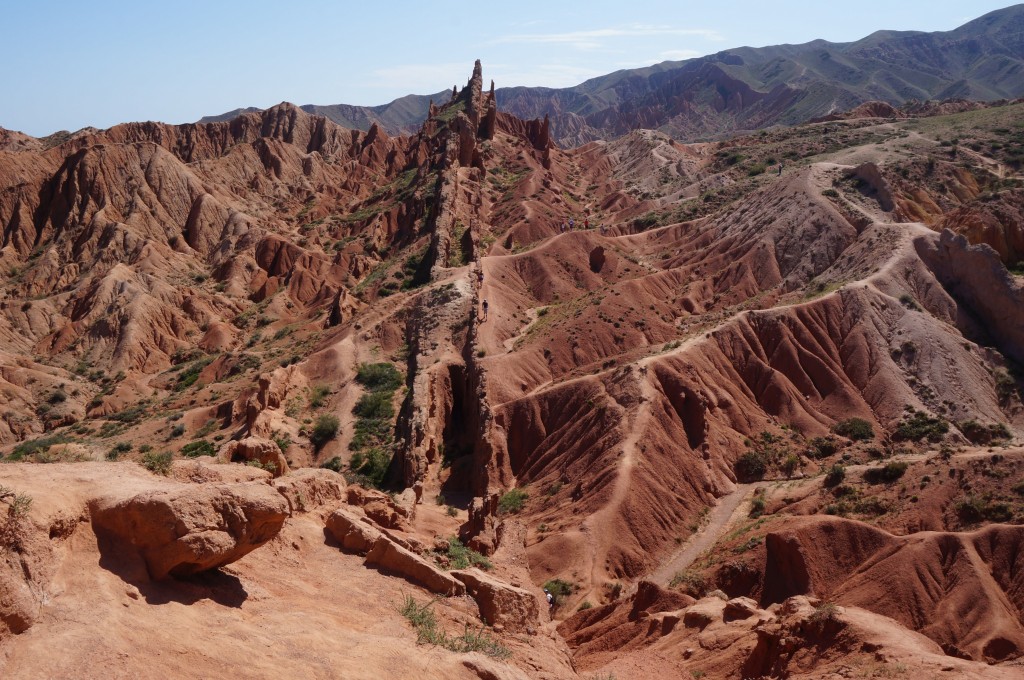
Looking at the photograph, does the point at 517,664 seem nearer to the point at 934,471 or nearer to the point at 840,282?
the point at 934,471

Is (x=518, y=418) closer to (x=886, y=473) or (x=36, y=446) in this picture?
(x=886, y=473)

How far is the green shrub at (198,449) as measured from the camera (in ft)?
113

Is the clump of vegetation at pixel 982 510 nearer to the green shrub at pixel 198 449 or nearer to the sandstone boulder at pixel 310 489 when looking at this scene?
the sandstone boulder at pixel 310 489

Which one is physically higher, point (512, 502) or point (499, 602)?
point (499, 602)

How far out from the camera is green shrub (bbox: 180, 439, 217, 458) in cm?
3456

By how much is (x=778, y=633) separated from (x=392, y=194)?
3359 inches

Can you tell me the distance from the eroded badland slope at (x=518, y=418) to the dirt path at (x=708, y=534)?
0.19 meters

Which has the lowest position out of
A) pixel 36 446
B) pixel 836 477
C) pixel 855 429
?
pixel 855 429

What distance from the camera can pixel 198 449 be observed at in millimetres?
35656

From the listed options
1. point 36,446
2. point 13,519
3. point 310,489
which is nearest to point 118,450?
point 36,446

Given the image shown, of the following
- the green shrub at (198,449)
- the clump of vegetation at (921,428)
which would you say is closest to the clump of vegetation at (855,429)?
the clump of vegetation at (921,428)

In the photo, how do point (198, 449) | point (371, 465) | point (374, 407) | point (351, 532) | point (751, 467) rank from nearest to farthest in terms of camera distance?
point (351, 532)
point (198, 449)
point (371, 465)
point (751, 467)
point (374, 407)

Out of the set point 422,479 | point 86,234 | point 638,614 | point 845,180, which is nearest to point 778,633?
point 638,614

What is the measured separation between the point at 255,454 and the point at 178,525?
9.79 meters
